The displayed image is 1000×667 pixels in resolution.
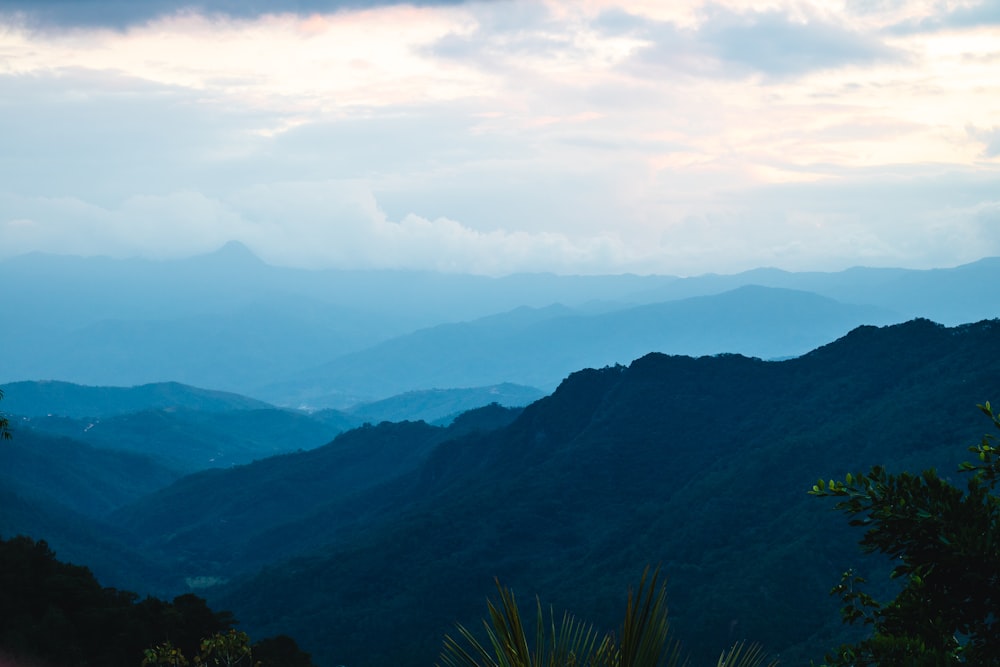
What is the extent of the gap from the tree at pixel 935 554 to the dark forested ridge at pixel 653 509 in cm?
5797

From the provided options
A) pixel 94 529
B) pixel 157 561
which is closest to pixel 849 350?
pixel 157 561

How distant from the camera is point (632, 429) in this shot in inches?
5089

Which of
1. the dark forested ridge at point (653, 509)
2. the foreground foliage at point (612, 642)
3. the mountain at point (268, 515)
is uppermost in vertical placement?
the foreground foliage at point (612, 642)

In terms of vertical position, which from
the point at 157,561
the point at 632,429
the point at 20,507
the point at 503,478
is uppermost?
the point at 632,429

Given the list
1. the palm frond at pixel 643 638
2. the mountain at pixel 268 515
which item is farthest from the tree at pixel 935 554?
the mountain at pixel 268 515

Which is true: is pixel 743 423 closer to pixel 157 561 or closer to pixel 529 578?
pixel 529 578

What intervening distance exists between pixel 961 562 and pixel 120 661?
147 ft

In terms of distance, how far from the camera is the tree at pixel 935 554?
12219 millimetres

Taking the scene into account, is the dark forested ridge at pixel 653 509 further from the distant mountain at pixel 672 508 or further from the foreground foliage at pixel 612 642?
the foreground foliage at pixel 612 642

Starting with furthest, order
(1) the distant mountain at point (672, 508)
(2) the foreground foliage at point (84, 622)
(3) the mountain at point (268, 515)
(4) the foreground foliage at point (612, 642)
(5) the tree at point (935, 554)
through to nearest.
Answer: (3) the mountain at point (268, 515), (1) the distant mountain at point (672, 508), (2) the foreground foliage at point (84, 622), (5) the tree at point (935, 554), (4) the foreground foliage at point (612, 642)

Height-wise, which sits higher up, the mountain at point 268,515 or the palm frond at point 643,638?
the palm frond at point 643,638

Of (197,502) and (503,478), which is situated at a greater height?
(503,478)

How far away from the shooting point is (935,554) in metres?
12.5

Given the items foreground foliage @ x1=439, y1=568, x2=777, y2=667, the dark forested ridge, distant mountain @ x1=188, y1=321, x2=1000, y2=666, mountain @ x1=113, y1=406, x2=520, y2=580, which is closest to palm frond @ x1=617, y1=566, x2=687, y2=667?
foreground foliage @ x1=439, y1=568, x2=777, y2=667
